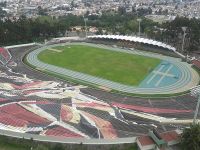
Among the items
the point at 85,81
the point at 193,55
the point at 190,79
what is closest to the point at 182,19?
the point at 193,55

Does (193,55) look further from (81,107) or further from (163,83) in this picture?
(81,107)

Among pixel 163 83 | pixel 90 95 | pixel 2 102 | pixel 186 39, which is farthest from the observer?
pixel 186 39

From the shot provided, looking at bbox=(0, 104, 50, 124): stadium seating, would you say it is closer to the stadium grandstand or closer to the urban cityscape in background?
the urban cityscape in background

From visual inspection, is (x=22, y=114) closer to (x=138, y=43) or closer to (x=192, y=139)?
(x=192, y=139)

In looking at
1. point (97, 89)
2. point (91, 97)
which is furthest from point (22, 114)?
point (97, 89)

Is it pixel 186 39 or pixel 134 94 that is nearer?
pixel 134 94

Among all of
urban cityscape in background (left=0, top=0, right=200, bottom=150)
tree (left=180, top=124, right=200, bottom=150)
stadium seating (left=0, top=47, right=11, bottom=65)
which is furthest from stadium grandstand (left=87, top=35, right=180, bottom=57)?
tree (left=180, top=124, right=200, bottom=150)

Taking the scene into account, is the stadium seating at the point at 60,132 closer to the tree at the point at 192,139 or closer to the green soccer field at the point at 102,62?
the tree at the point at 192,139
